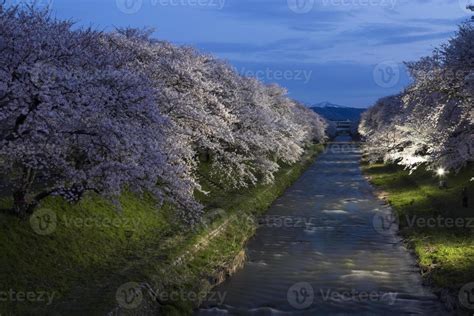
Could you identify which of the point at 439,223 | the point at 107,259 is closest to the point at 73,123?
the point at 107,259

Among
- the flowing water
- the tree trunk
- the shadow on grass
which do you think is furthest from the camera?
the shadow on grass

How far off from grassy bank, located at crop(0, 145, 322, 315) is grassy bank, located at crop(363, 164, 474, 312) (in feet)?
30.8

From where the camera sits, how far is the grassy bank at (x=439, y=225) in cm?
2184

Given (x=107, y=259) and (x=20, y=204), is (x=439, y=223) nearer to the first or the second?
(x=107, y=259)

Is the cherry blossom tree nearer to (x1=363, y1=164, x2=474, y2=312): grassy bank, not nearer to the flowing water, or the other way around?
the flowing water

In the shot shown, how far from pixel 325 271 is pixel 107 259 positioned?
10533 mm

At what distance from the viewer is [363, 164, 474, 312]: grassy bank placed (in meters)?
21.8

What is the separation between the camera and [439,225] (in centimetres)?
3089

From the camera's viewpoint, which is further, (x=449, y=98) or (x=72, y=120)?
(x=449, y=98)

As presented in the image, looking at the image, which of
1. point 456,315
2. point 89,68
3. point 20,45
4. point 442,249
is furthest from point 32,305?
point 442,249

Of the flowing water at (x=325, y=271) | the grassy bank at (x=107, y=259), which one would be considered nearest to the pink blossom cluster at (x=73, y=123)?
the grassy bank at (x=107, y=259)

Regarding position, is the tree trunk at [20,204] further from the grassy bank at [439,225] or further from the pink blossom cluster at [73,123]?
the grassy bank at [439,225]

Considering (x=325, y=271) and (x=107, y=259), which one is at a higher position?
(x=107, y=259)

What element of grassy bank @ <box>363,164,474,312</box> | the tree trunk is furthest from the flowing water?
the tree trunk
